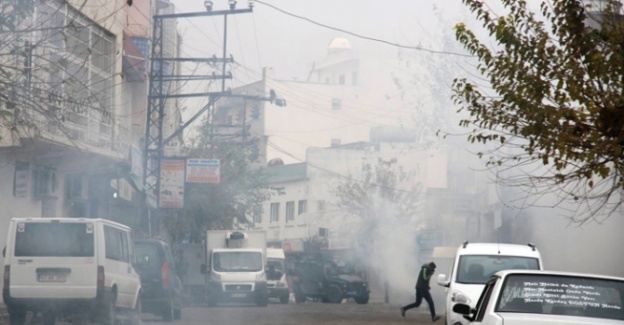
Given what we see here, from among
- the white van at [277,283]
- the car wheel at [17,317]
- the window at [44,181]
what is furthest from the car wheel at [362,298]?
the car wheel at [17,317]

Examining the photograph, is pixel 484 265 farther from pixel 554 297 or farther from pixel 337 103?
pixel 337 103

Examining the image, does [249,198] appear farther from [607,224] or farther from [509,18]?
[509,18]

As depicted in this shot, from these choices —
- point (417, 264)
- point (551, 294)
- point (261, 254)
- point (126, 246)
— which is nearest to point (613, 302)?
point (551, 294)

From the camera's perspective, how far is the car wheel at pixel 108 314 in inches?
758

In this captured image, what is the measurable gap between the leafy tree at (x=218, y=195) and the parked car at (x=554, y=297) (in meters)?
38.4

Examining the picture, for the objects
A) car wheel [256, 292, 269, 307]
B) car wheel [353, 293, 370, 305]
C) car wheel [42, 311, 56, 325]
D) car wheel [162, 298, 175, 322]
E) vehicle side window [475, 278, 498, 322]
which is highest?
vehicle side window [475, 278, 498, 322]

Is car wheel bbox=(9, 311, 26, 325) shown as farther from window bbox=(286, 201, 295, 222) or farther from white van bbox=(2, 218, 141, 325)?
window bbox=(286, 201, 295, 222)

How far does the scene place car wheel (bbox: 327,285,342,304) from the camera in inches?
1907

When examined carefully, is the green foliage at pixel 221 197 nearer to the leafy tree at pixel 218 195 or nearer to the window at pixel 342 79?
the leafy tree at pixel 218 195

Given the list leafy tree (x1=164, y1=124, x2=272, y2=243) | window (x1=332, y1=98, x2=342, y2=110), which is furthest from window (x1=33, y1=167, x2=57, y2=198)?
window (x1=332, y1=98, x2=342, y2=110)

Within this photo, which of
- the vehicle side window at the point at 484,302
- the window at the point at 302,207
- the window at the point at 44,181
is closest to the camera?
the vehicle side window at the point at 484,302

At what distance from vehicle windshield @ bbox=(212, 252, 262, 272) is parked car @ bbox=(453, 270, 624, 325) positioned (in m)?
29.2

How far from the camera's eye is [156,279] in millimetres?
25062

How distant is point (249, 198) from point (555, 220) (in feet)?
70.8
